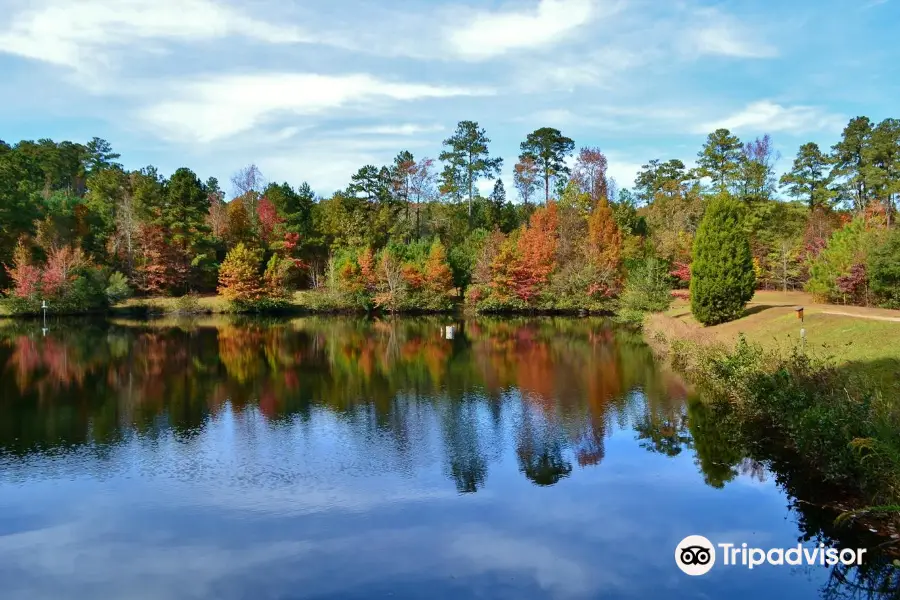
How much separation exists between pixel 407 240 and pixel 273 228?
13.4 metres

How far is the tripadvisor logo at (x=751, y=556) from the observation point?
10.4 metres

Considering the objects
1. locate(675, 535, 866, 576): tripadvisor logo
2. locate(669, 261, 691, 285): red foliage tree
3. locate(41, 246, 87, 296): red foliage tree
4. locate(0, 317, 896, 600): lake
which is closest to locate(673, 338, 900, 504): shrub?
locate(0, 317, 896, 600): lake

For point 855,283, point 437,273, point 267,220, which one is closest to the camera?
point 855,283

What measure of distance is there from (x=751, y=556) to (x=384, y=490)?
6977mm

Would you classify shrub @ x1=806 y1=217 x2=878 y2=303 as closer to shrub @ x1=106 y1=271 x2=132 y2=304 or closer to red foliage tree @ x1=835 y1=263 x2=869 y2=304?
red foliage tree @ x1=835 y1=263 x2=869 y2=304

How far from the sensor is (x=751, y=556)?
35.2 feet

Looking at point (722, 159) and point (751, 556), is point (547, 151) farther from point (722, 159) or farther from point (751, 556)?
point (751, 556)

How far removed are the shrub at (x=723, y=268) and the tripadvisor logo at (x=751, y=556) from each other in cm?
2217

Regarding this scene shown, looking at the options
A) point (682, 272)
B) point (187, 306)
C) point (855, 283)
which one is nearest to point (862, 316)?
point (855, 283)

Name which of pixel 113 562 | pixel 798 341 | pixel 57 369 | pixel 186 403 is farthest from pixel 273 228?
pixel 113 562

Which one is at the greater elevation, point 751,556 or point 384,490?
point 384,490

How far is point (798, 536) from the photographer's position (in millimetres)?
11344

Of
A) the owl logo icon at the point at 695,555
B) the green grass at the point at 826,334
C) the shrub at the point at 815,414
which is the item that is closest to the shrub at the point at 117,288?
the green grass at the point at 826,334

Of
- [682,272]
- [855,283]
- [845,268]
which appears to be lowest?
[855,283]
